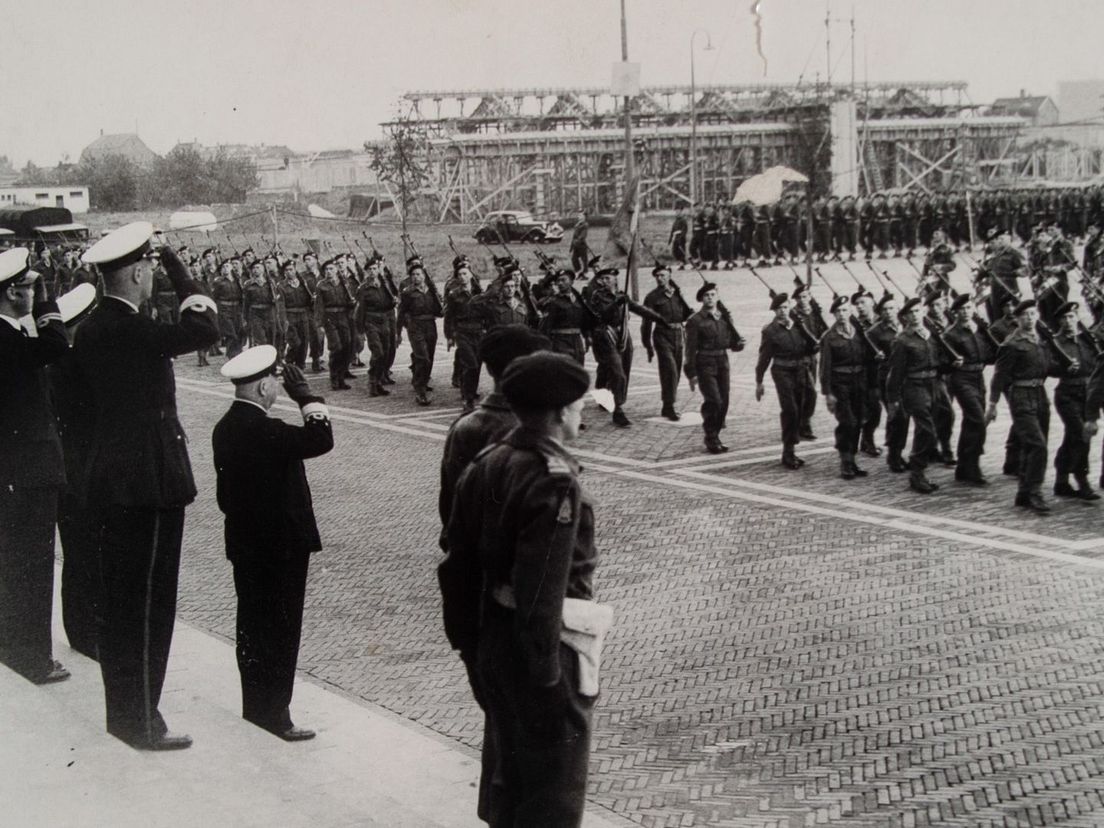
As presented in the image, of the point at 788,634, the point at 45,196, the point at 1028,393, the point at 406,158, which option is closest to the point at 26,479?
the point at 788,634

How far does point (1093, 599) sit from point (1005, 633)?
41.6 inches

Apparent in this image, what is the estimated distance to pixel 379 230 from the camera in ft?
127

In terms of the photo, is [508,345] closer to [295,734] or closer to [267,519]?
[267,519]

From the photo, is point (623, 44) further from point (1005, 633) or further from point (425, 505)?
point (1005, 633)

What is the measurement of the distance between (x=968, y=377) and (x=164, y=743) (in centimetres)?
853

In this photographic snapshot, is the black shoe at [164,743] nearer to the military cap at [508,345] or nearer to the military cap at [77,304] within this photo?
the military cap at [508,345]

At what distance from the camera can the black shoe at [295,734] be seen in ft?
20.5

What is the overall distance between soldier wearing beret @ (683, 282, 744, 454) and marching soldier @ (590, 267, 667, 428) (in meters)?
1.54

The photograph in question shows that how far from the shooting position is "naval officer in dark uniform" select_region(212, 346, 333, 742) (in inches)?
240

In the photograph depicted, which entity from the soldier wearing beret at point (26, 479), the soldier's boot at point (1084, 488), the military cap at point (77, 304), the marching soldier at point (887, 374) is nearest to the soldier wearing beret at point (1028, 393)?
the soldier's boot at point (1084, 488)

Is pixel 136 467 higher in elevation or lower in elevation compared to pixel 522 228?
lower

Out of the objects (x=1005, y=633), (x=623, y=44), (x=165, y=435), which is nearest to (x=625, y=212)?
(x=623, y=44)

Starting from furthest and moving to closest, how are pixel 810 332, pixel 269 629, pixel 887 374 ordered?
pixel 810 332 → pixel 887 374 → pixel 269 629

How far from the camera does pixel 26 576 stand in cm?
646
